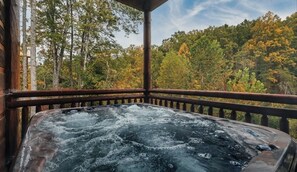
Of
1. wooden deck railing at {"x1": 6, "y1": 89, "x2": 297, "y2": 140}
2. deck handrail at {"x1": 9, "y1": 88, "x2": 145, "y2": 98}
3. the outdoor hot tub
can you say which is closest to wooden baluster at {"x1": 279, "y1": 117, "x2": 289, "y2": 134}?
wooden deck railing at {"x1": 6, "y1": 89, "x2": 297, "y2": 140}

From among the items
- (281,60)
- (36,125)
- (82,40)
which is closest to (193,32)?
(281,60)

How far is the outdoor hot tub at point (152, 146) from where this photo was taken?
1.05 m

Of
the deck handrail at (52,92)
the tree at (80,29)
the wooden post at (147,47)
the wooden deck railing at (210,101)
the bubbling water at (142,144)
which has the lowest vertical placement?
the bubbling water at (142,144)

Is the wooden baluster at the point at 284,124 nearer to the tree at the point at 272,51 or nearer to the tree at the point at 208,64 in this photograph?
the tree at the point at 208,64

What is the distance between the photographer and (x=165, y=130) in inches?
65.2

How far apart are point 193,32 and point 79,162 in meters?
24.1

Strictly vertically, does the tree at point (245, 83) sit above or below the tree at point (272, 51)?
below

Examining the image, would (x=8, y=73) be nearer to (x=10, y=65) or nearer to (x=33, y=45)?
(x=10, y=65)

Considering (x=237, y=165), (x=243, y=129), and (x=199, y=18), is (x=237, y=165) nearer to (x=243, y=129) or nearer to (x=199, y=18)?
(x=243, y=129)

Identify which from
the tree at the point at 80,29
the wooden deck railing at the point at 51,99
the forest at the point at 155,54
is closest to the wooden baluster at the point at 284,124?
the wooden deck railing at the point at 51,99

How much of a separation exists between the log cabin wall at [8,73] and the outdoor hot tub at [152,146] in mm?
609

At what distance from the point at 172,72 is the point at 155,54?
3.00 m

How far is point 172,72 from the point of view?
67.3 feet

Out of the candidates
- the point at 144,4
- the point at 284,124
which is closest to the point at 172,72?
the point at 144,4
